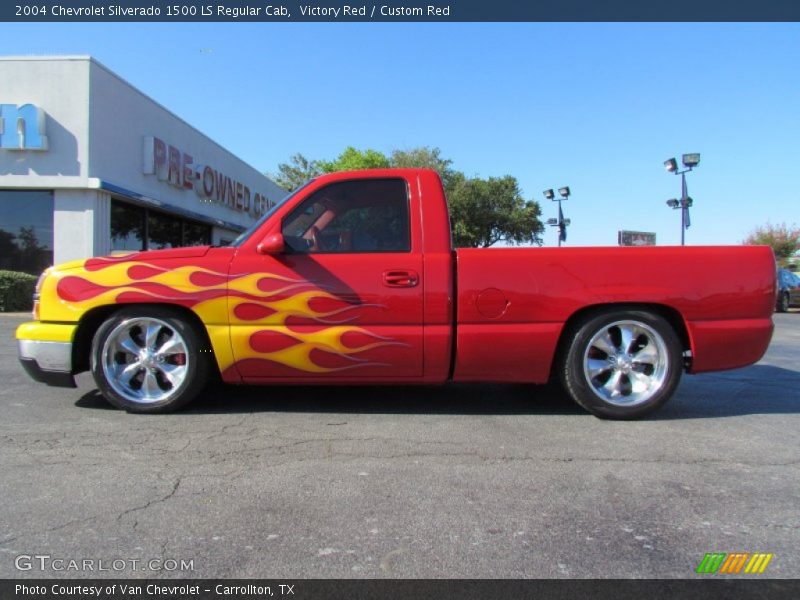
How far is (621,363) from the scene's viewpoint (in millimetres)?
4230

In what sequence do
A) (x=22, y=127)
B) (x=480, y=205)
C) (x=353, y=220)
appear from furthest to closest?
(x=480, y=205), (x=22, y=127), (x=353, y=220)

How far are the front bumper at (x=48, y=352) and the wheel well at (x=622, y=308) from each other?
3621mm

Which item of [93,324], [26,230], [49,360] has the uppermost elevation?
[26,230]

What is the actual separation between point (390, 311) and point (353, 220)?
2.54 ft

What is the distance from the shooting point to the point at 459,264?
4117 mm

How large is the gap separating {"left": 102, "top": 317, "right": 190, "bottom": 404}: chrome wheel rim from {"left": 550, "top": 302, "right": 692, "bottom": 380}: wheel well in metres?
2.80

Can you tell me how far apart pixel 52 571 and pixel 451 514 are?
1652mm

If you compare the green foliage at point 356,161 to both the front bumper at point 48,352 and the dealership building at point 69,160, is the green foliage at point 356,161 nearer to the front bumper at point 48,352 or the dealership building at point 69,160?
the dealership building at point 69,160

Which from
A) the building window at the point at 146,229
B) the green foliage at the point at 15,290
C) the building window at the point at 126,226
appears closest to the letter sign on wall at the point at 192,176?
the building window at the point at 146,229

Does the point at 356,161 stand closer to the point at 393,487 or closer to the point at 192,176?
the point at 192,176

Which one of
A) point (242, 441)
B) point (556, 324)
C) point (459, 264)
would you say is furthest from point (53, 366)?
point (556, 324)

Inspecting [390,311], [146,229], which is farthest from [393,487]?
[146,229]

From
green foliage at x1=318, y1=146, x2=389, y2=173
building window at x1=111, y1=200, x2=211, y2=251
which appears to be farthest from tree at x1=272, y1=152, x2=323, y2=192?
building window at x1=111, y1=200, x2=211, y2=251
